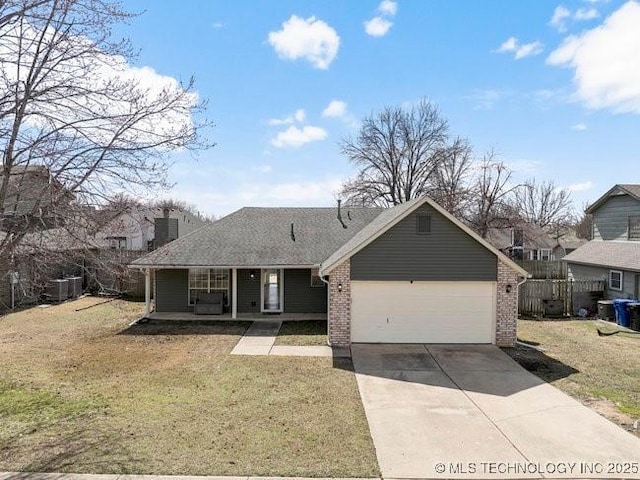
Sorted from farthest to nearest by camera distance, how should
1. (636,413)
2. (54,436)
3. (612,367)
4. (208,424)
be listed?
(612,367) → (636,413) → (208,424) → (54,436)

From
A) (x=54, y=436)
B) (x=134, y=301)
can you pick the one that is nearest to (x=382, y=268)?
(x=54, y=436)

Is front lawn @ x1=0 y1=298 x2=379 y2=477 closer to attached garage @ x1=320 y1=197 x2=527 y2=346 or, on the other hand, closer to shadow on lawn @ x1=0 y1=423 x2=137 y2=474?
shadow on lawn @ x1=0 y1=423 x2=137 y2=474

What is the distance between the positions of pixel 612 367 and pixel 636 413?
349 cm

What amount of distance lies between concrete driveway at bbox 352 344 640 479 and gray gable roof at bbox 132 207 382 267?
7.00 m

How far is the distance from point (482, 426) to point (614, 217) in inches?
746

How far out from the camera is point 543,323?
58.0 ft

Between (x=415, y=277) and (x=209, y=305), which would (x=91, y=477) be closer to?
(x=415, y=277)

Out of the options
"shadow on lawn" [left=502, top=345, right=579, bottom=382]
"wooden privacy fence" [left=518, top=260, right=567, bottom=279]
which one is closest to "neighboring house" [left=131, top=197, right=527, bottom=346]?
"shadow on lawn" [left=502, top=345, right=579, bottom=382]

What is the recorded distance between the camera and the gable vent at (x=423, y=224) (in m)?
13.6

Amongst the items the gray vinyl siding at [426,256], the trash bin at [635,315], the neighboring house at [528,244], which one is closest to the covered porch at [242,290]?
the gray vinyl siding at [426,256]

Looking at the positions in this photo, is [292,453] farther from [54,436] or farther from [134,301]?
[134,301]

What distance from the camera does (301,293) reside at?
18.3 m

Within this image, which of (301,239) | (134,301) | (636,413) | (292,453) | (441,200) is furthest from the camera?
(441,200)

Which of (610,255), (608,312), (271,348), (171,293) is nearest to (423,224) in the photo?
(271,348)
